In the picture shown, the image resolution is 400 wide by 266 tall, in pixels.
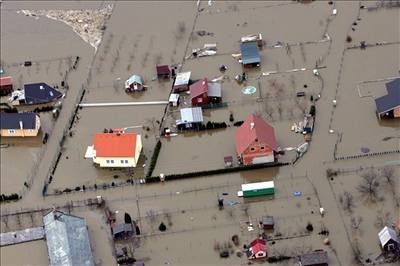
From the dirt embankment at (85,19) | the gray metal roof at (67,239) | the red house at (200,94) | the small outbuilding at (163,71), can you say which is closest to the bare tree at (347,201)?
the red house at (200,94)

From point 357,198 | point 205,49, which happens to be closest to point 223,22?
point 205,49

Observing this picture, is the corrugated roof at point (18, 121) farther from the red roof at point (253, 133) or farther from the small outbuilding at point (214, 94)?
the red roof at point (253, 133)

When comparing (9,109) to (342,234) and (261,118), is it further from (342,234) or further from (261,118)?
(342,234)

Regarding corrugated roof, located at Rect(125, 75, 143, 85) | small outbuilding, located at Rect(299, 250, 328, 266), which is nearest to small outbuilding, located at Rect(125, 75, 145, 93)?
corrugated roof, located at Rect(125, 75, 143, 85)

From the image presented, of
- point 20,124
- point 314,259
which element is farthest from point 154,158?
point 314,259

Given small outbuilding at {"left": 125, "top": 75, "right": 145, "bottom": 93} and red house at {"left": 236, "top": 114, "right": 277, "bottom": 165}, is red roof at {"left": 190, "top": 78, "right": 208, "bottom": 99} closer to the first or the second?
small outbuilding at {"left": 125, "top": 75, "right": 145, "bottom": 93}
